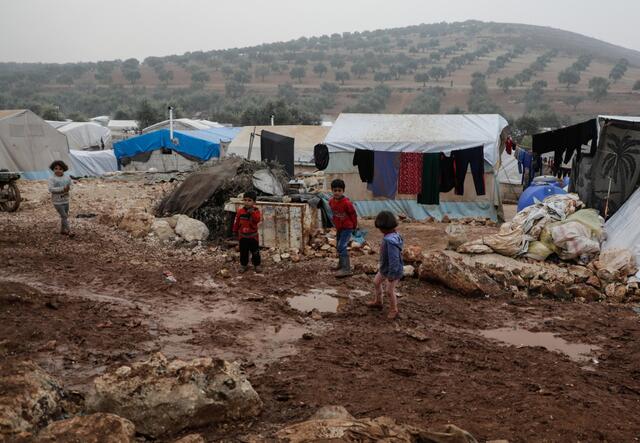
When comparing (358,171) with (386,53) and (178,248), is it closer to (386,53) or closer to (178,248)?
(178,248)

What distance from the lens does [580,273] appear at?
7.82m

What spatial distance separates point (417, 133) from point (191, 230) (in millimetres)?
6048

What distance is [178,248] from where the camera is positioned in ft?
30.2

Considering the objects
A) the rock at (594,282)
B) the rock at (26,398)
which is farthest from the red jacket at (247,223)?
the rock at (594,282)

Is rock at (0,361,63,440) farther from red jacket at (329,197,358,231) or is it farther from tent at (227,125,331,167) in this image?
tent at (227,125,331,167)

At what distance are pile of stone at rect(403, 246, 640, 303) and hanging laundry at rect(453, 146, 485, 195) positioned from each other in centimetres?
452

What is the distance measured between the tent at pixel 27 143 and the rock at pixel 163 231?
41.2ft

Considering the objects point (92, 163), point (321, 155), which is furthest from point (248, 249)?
point (92, 163)

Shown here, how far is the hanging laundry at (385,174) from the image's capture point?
12805 millimetres

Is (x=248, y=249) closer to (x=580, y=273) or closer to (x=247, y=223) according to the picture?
(x=247, y=223)

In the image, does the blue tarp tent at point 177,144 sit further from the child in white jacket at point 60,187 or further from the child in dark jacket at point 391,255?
the child in dark jacket at point 391,255

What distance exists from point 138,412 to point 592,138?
9442 millimetres

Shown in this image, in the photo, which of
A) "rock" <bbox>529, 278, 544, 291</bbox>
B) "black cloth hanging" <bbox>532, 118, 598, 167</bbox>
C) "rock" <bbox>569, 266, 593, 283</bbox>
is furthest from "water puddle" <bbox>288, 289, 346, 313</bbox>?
"black cloth hanging" <bbox>532, 118, 598, 167</bbox>

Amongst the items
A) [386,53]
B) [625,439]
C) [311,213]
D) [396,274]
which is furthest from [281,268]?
[386,53]
